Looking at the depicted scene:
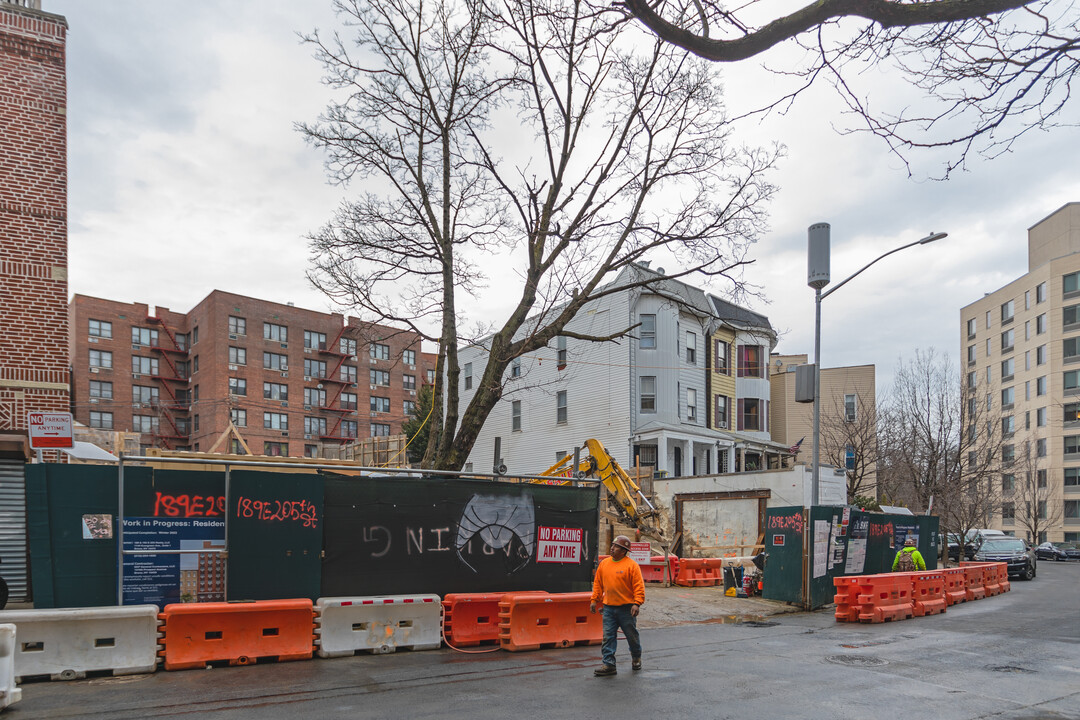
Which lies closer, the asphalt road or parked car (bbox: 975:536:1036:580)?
the asphalt road

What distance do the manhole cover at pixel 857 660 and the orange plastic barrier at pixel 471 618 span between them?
4703mm

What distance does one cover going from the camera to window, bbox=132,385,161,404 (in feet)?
223

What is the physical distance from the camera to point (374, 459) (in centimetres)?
3700

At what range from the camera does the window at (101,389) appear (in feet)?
215

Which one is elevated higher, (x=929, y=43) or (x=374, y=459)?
(x=929, y=43)

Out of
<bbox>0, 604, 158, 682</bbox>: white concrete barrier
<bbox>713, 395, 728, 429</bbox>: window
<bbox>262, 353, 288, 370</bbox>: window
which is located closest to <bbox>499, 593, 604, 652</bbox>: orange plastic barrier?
<bbox>0, 604, 158, 682</bbox>: white concrete barrier

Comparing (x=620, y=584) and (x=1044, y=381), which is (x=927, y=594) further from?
(x=1044, y=381)

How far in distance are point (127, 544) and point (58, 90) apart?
10533mm

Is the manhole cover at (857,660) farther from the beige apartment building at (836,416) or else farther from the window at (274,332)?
the window at (274,332)

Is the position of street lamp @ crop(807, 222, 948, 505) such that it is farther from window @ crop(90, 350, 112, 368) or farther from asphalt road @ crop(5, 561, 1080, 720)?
window @ crop(90, 350, 112, 368)

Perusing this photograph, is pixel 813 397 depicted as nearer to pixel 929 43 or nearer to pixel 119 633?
pixel 929 43

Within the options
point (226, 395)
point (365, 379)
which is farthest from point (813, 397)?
point (365, 379)

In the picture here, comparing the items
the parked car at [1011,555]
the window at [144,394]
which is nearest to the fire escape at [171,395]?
the window at [144,394]

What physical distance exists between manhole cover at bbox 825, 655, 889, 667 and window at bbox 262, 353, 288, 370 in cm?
6336
